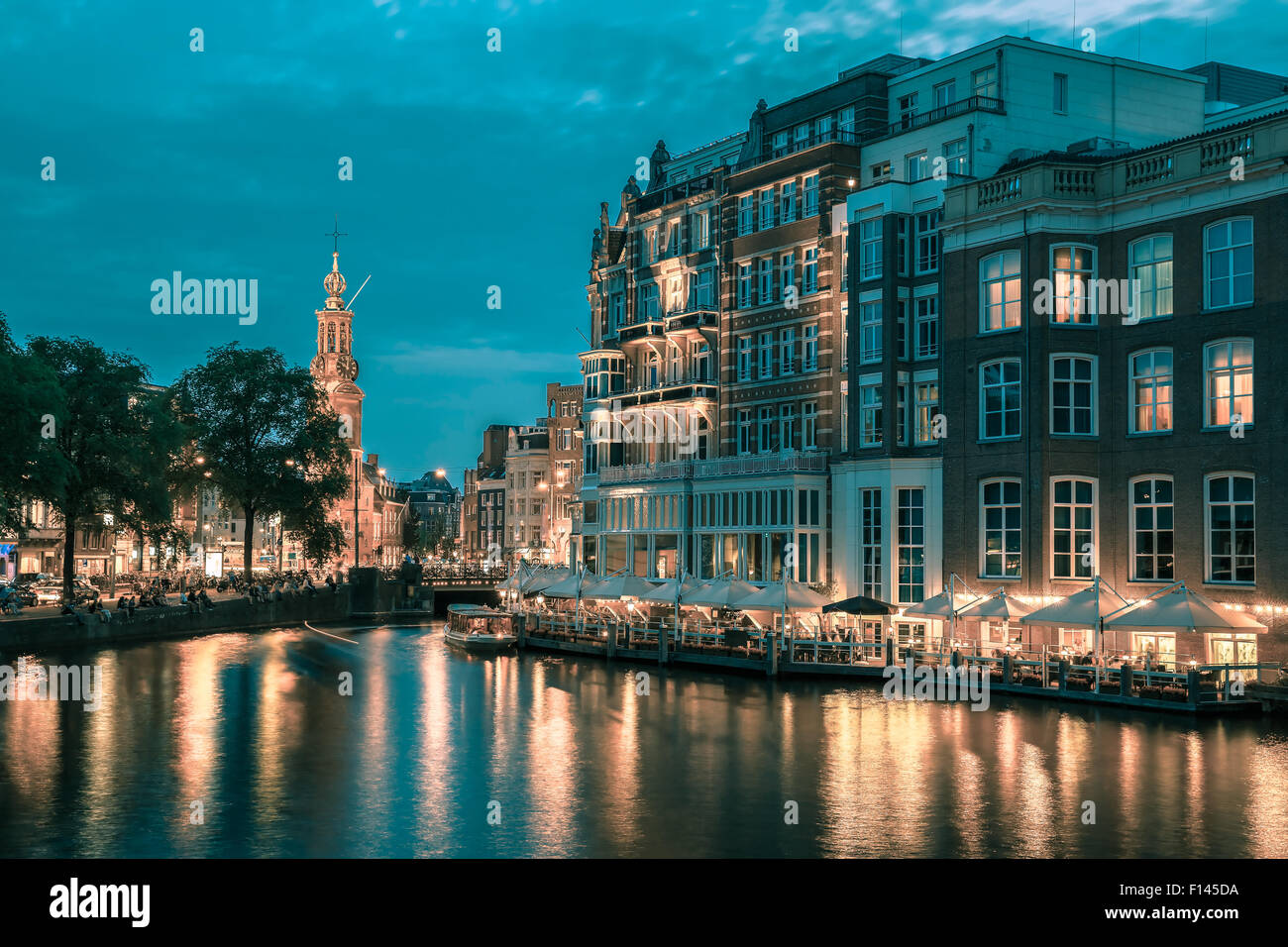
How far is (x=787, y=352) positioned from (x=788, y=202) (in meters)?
7.76

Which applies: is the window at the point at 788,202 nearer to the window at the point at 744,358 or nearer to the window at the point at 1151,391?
the window at the point at 744,358

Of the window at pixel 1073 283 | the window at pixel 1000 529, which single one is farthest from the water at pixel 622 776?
the window at pixel 1073 283

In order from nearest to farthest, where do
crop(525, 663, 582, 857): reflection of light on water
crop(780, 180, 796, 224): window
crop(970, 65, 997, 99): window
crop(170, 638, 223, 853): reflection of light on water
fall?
crop(525, 663, 582, 857): reflection of light on water → crop(170, 638, 223, 853): reflection of light on water → crop(970, 65, 997, 99): window → crop(780, 180, 796, 224): window

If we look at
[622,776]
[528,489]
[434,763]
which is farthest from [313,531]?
[622,776]

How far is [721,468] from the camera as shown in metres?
69.4

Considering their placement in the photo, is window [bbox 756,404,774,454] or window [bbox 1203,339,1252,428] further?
window [bbox 756,404,774,454]

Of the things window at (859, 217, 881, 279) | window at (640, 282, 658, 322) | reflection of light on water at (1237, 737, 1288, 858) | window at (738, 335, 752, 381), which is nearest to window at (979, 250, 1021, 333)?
window at (859, 217, 881, 279)

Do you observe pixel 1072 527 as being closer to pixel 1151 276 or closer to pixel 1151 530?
pixel 1151 530

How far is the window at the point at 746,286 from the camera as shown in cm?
7106

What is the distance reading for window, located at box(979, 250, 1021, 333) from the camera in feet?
172

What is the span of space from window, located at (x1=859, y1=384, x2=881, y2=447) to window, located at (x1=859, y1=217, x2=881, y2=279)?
5185mm

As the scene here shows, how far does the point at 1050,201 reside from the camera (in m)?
51.1

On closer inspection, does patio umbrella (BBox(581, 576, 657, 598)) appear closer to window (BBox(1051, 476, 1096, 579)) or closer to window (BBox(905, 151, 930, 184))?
window (BBox(1051, 476, 1096, 579))
